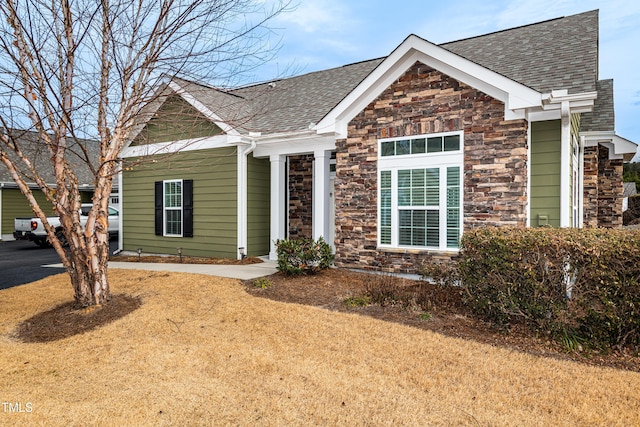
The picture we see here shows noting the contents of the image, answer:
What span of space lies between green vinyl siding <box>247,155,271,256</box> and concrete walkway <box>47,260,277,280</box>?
2.52 ft

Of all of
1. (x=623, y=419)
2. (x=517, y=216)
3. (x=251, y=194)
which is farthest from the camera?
(x=251, y=194)

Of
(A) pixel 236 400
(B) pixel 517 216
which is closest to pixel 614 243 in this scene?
(B) pixel 517 216

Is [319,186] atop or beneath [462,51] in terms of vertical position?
beneath

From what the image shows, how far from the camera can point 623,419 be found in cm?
299

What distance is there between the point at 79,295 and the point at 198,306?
165 cm

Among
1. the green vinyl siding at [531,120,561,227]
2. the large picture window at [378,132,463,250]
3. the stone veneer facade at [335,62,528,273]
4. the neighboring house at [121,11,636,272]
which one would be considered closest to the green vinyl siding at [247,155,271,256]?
the neighboring house at [121,11,636,272]

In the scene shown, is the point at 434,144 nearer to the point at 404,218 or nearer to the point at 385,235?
the point at 404,218

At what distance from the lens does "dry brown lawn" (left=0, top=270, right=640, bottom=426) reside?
3068 millimetres

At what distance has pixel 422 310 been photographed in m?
5.63

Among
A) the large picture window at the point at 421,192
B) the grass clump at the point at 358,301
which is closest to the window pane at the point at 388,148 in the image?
the large picture window at the point at 421,192

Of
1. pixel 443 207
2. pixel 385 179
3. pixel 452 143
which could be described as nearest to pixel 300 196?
pixel 385 179

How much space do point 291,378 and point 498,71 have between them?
6.95 m

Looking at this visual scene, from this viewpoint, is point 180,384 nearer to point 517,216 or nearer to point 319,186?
point 517,216

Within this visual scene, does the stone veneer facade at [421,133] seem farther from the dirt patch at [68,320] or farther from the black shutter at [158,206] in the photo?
the black shutter at [158,206]
